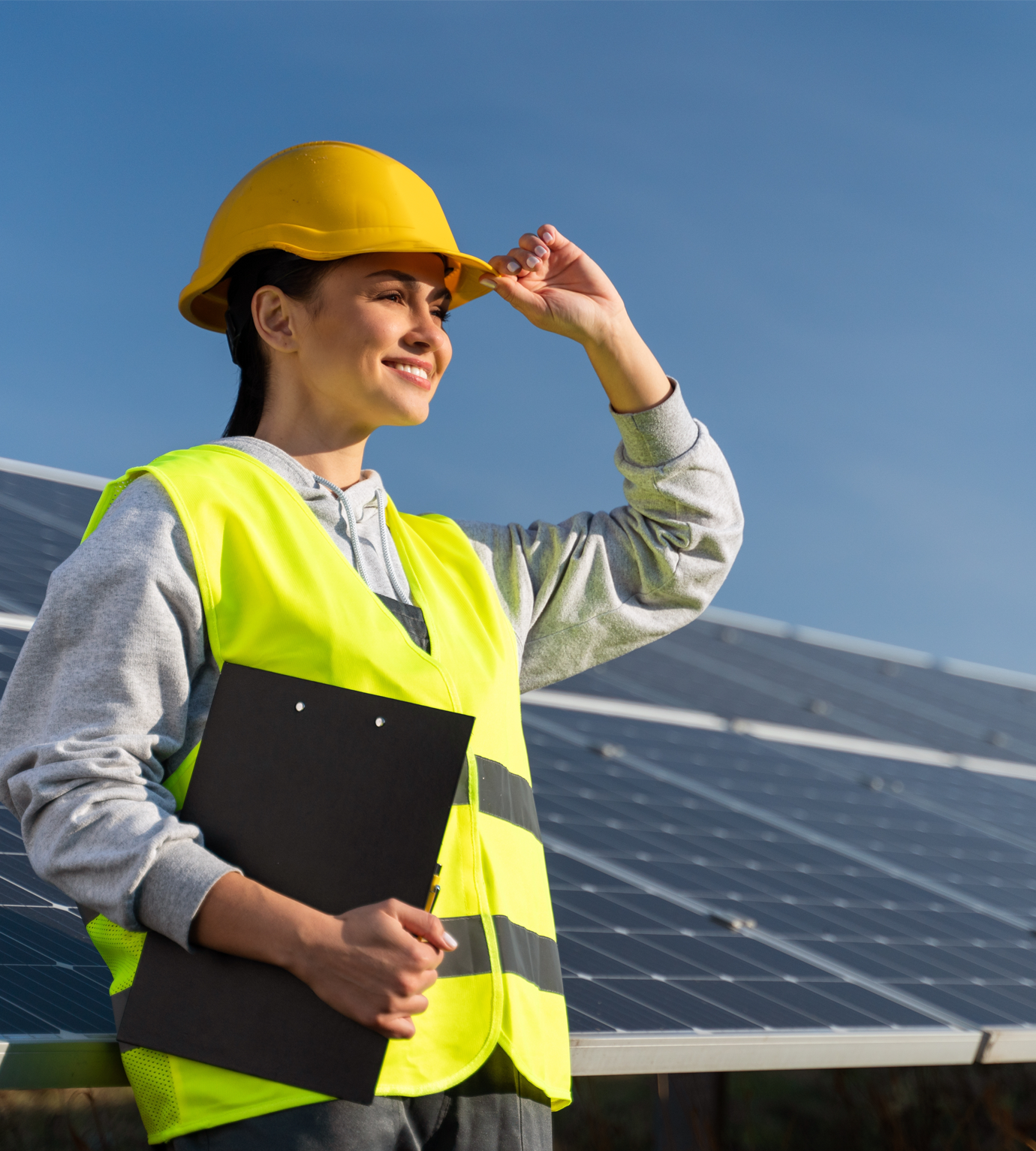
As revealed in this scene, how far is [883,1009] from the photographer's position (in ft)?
11.9

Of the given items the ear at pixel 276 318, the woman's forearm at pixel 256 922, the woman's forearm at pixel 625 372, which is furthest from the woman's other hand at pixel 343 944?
the woman's forearm at pixel 625 372

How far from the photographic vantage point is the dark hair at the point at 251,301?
7.34ft

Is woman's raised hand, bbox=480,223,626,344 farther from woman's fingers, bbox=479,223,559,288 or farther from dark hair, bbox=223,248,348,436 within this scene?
dark hair, bbox=223,248,348,436

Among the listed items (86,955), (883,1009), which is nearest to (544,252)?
(86,955)

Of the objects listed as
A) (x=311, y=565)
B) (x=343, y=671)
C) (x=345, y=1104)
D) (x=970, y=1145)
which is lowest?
(x=970, y=1145)

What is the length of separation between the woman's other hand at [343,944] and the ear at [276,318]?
959 mm

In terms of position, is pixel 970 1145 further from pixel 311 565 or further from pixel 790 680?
pixel 311 565

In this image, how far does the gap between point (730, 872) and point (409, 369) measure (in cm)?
292

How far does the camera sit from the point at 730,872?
462cm

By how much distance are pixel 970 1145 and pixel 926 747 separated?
2.63m

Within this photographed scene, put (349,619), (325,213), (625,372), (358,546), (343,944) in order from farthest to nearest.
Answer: (625,372) → (325,213) → (358,546) → (349,619) → (343,944)

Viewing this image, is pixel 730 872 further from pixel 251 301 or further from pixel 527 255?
pixel 251 301

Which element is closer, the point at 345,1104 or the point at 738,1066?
the point at 345,1104

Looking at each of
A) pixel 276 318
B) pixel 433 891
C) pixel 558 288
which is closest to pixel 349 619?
pixel 433 891
